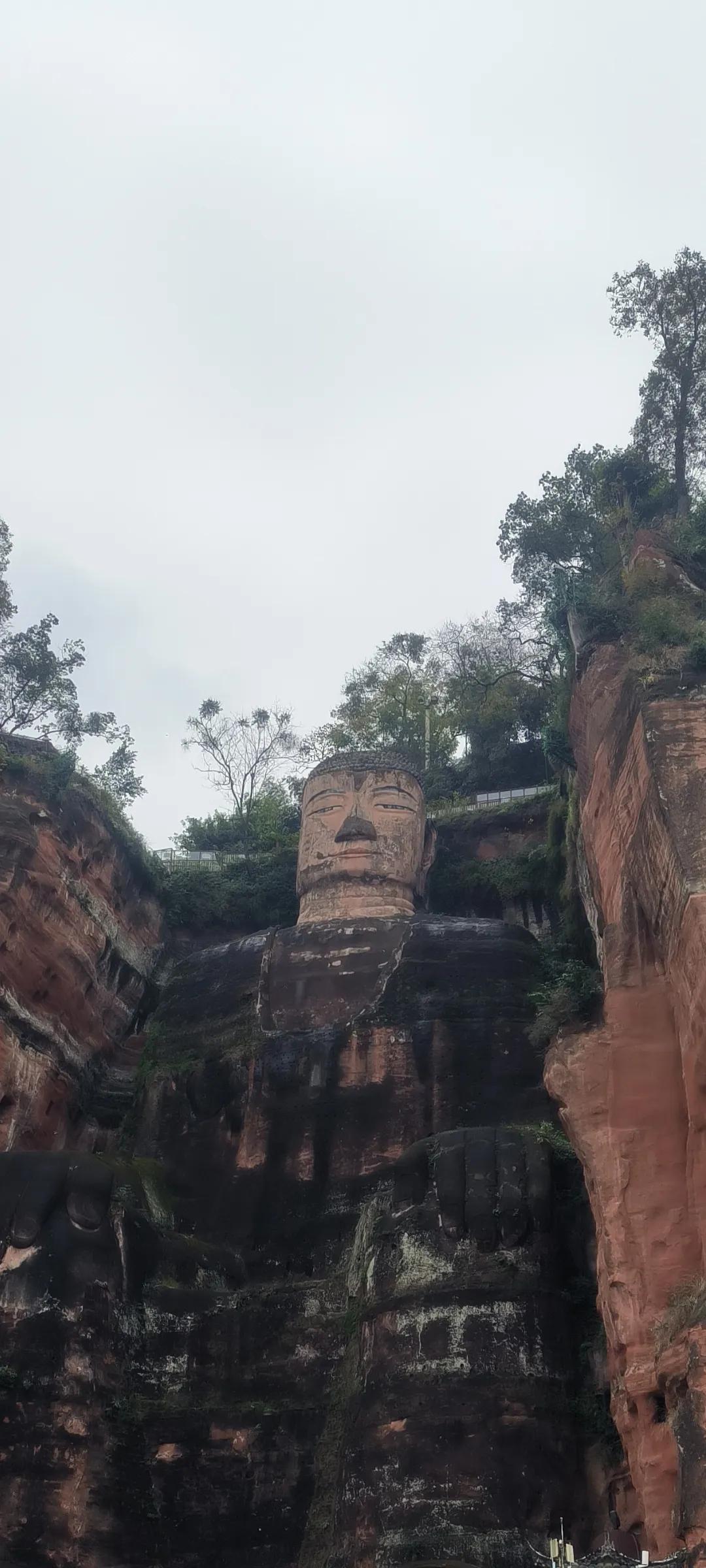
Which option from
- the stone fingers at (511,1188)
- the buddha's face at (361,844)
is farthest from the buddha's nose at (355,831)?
the stone fingers at (511,1188)

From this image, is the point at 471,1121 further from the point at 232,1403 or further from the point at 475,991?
the point at 232,1403

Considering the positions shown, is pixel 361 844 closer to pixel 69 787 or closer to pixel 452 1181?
pixel 69 787

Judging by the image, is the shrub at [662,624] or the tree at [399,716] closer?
the shrub at [662,624]

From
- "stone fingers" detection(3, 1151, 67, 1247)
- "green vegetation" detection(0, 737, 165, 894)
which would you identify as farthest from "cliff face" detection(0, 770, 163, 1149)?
"stone fingers" detection(3, 1151, 67, 1247)

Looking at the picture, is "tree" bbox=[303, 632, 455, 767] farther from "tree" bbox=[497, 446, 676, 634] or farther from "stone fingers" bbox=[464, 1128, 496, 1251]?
"stone fingers" bbox=[464, 1128, 496, 1251]

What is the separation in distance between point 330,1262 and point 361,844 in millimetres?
8199

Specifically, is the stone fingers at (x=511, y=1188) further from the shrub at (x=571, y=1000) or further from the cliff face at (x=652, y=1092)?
the shrub at (x=571, y=1000)

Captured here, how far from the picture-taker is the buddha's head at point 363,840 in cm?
2459

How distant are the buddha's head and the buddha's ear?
19 millimetres

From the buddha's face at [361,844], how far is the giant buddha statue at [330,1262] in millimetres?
1010

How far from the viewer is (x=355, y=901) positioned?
24484 millimetres

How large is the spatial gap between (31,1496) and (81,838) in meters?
10.9

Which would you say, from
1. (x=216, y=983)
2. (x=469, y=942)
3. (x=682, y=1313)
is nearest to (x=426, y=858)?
(x=469, y=942)

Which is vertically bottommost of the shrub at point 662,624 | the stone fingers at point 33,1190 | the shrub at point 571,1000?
the stone fingers at point 33,1190
